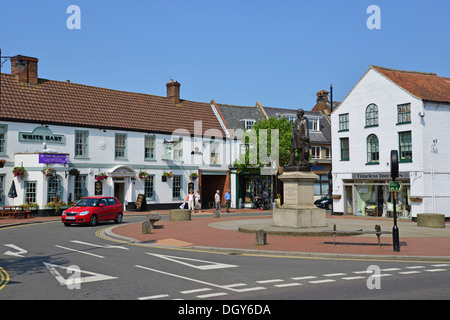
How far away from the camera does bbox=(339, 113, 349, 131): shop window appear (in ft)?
110

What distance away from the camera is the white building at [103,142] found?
31641 millimetres

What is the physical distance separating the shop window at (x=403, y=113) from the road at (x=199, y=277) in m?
18.3

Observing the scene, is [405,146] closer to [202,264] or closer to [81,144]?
[202,264]

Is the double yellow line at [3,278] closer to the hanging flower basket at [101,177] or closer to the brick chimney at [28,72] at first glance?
the hanging flower basket at [101,177]

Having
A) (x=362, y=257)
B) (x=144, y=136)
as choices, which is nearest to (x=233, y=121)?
(x=144, y=136)

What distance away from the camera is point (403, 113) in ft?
96.1

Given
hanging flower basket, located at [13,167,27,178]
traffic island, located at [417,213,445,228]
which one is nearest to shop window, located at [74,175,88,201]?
hanging flower basket, located at [13,167,27,178]

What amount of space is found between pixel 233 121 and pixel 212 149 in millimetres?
4937

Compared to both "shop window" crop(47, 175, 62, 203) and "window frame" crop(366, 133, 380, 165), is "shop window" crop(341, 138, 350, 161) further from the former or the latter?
"shop window" crop(47, 175, 62, 203)

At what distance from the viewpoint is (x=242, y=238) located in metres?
17.8

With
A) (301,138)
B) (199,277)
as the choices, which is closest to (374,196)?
(301,138)

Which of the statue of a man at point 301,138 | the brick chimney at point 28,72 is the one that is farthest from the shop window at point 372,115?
the brick chimney at point 28,72

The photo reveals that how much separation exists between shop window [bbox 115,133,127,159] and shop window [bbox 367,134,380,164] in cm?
1927
